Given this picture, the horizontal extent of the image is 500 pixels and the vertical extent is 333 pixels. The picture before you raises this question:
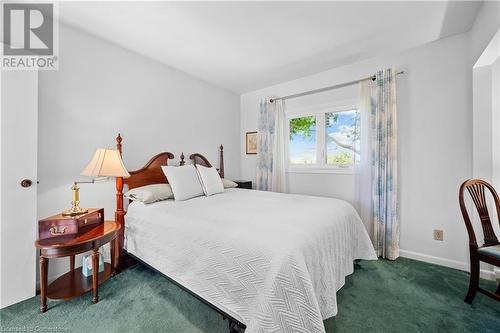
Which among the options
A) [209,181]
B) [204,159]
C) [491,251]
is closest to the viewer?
[491,251]

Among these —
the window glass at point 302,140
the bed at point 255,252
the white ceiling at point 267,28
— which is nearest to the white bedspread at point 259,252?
the bed at point 255,252

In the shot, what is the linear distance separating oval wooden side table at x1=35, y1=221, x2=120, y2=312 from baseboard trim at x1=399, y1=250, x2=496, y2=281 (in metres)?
3.32

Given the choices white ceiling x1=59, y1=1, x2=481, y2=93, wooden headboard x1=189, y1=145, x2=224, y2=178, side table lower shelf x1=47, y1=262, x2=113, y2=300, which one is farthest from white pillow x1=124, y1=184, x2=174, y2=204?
white ceiling x1=59, y1=1, x2=481, y2=93

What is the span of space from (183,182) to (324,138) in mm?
2222

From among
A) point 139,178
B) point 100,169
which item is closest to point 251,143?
point 139,178

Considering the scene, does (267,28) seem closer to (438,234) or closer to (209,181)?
(209,181)

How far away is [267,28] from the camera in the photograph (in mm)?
2164

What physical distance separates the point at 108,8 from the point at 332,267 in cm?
291

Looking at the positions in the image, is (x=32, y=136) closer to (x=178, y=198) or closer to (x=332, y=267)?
(x=178, y=198)

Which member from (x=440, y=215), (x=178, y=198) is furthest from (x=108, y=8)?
(x=440, y=215)

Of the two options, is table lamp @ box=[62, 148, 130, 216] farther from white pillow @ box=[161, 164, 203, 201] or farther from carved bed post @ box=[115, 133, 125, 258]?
white pillow @ box=[161, 164, 203, 201]

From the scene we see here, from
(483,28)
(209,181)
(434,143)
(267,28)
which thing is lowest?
(209,181)

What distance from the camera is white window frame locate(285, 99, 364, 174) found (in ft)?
10.0

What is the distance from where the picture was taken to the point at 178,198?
8.07ft
